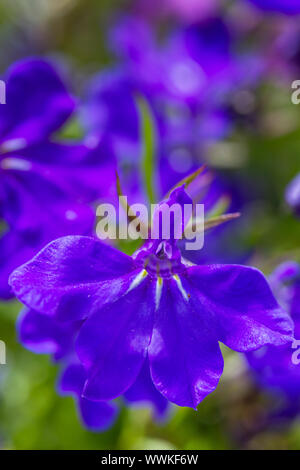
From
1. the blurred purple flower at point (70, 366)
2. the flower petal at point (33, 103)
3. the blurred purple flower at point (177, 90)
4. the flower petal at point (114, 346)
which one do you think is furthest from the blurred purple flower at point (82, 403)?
the blurred purple flower at point (177, 90)

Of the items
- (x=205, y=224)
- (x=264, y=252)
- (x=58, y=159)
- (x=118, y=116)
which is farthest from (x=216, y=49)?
(x=205, y=224)

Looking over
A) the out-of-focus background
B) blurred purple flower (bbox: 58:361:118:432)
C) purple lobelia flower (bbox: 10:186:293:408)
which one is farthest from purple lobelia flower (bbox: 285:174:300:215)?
blurred purple flower (bbox: 58:361:118:432)

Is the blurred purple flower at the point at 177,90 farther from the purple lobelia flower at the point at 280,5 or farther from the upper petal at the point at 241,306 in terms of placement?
the upper petal at the point at 241,306

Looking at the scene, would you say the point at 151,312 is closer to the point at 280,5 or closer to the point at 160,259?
the point at 160,259

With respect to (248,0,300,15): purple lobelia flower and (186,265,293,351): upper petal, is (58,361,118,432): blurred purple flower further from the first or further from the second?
(248,0,300,15): purple lobelia flower

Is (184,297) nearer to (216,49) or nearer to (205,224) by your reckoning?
(205,224)
